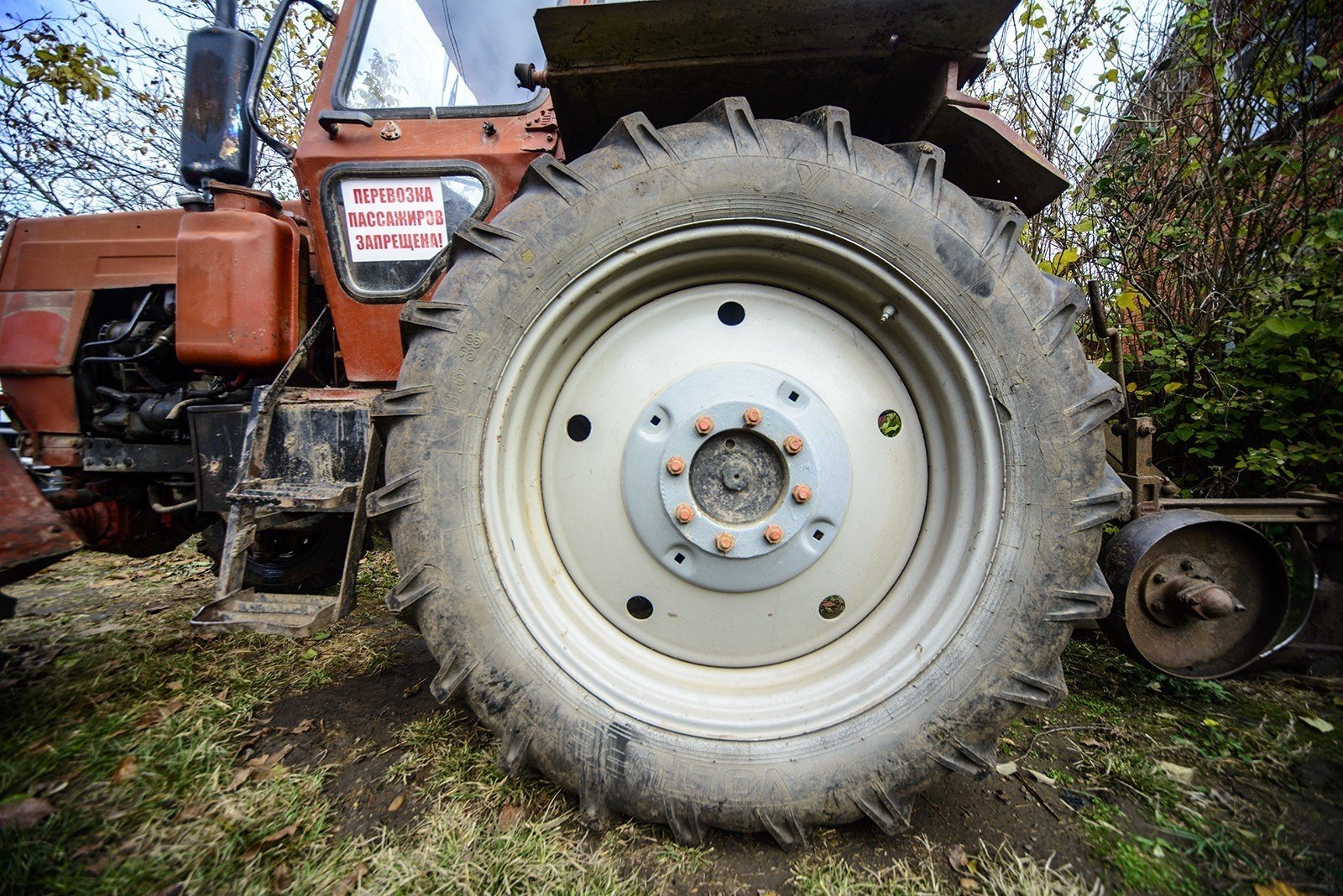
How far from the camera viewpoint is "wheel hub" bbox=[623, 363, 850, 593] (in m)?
1.38

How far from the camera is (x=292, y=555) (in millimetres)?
2486

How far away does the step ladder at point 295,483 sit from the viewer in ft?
4.90

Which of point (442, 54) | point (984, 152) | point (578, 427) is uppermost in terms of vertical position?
point (442, 54)

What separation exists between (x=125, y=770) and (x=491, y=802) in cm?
99

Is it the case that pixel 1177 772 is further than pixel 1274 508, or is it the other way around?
pixel 1274 508

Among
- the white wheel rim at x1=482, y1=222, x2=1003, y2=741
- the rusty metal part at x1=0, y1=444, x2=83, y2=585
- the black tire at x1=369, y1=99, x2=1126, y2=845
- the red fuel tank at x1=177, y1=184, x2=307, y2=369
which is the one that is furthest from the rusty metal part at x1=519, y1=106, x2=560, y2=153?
the rusty metal part at x1=0, y1=444, x2=83, y2=585

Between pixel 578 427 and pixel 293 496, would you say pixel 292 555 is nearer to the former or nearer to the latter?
pixel 293 496

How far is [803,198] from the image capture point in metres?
1.32

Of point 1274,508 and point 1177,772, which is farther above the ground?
point 1274,508

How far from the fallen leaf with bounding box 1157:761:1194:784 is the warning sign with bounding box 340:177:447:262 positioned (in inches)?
98.2

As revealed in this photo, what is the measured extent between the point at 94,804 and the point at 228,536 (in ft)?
2.17

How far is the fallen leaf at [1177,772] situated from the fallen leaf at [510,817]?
167cm

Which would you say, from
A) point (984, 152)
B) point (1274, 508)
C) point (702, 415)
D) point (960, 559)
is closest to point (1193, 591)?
point (1274, 508)

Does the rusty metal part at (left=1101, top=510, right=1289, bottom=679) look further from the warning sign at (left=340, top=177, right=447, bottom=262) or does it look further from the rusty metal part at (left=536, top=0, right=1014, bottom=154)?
the warning sign at (left=340, top=177, right=447, bottom=262)
